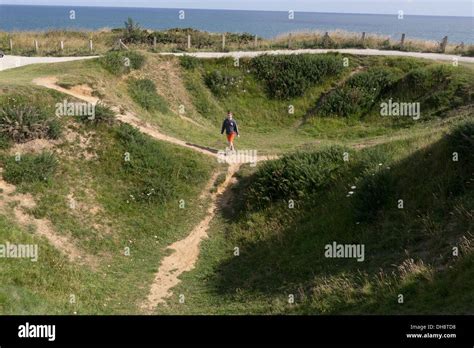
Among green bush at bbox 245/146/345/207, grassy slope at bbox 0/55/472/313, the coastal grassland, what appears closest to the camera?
the coastal grassland

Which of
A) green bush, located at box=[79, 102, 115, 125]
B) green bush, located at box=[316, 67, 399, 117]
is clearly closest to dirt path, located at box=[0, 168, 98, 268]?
green bush, located at box=[79, 102, 115, 125]

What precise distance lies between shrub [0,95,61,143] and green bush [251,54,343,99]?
1827 centimetres

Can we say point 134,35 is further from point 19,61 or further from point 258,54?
point 258,54

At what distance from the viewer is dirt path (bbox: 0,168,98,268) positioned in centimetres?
1606

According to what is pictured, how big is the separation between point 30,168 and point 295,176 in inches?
417

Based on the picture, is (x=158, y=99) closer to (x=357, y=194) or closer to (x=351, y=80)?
(x=351, y=80)

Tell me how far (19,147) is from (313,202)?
12328 mm

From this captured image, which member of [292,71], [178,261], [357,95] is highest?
[292,71]

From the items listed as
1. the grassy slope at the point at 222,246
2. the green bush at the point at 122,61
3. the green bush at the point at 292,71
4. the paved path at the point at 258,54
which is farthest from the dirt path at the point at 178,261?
the paved path at the point at 258,54

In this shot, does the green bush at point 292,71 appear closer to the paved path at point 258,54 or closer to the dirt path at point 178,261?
the paved path at point 258,54

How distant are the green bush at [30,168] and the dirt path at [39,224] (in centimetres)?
74

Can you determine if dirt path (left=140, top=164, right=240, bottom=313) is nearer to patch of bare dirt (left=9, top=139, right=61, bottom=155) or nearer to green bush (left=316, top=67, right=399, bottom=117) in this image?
patch of bare dirt (left=9, top=139, right=61, bottom=155)

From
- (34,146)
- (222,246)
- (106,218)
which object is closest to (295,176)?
(222,246)

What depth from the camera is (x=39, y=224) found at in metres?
16.5
